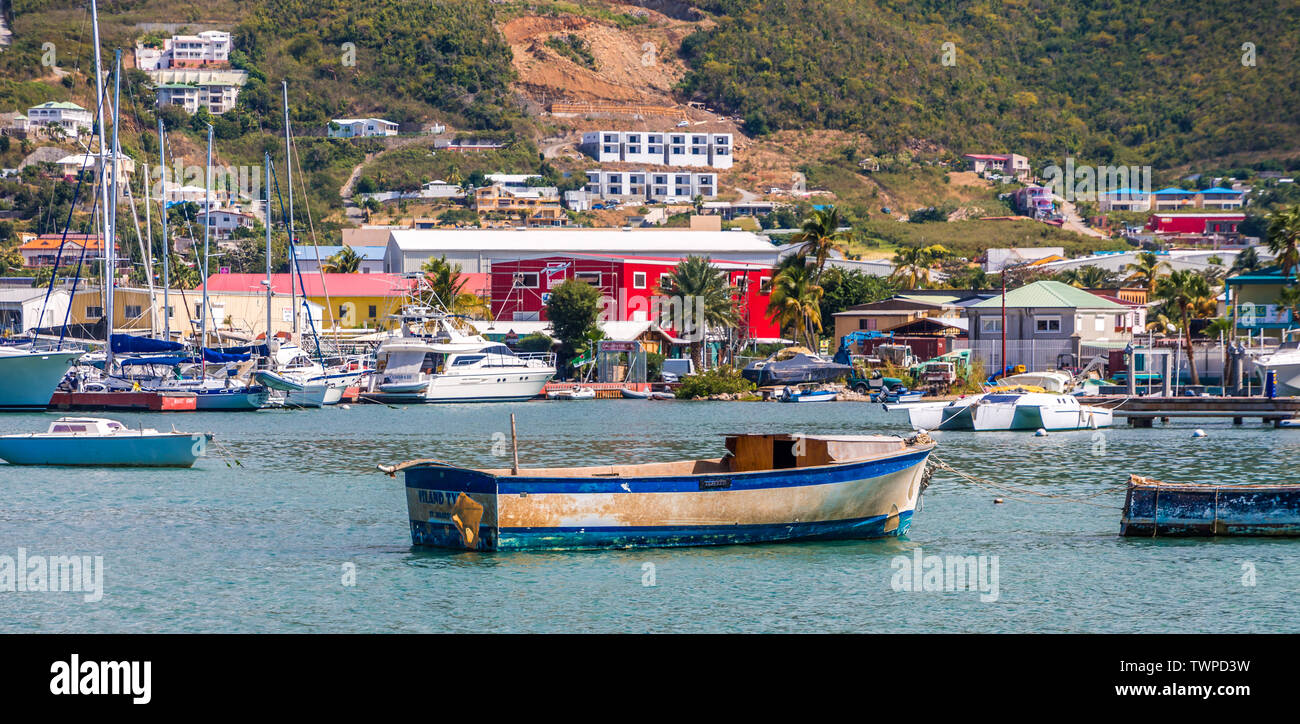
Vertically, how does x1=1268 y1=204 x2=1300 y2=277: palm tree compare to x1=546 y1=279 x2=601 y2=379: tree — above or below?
above

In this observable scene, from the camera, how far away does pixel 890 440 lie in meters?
28.6

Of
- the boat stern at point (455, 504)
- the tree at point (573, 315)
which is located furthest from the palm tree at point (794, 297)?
the boat stern at point (455, 504)

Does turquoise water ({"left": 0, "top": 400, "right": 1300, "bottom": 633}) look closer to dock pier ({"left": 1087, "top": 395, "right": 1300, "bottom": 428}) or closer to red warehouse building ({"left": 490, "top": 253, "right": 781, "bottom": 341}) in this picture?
dock pier ({"left": 1087, "top": 395, "right": 1300, "bottom": 428})

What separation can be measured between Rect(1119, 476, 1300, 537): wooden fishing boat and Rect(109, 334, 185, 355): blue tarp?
58.3 meters

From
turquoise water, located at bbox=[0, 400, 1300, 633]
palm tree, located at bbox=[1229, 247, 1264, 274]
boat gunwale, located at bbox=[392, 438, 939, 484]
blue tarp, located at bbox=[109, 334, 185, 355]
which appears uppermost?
palm tree, located at bbox=[1229, 247, 1264, 274]

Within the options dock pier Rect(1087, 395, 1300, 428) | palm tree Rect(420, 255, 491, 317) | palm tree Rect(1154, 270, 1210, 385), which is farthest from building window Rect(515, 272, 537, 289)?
→ dock pier Rect(1087, 395, 1300, 428)

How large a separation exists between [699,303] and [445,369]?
77.2ft

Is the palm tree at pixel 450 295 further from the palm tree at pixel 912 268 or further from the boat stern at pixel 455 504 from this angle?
the boat stern at pixel 455 504

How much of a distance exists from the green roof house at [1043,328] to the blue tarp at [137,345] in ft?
162

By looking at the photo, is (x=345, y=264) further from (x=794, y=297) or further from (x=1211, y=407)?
(x=1211, y=407)

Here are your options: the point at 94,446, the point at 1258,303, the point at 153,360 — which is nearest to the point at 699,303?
the point at 1258,303

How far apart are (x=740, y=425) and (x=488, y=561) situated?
39.5 meters

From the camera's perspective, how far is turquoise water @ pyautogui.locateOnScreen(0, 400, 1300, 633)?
72.3ft

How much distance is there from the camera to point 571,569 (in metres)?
25.6
